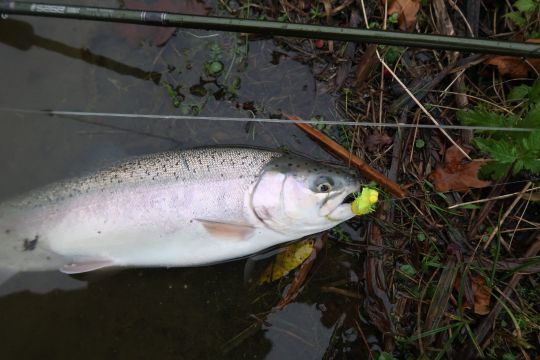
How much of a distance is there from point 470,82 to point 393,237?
1.22m

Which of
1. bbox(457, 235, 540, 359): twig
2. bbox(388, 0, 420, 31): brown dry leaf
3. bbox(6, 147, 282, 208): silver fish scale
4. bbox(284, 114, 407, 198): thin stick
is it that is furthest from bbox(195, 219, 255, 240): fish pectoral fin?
bbox(388, 0, 420, 31): brown dry leaf

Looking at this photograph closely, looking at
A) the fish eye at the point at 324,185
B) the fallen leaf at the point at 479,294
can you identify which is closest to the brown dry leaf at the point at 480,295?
the fallen leaf at the point at 479,294

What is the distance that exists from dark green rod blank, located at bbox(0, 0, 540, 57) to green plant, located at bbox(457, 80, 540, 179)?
0.36 m

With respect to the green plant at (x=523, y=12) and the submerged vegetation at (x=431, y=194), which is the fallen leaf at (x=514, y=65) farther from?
the green plant at (x=523, y=12)

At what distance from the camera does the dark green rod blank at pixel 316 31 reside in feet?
7.14

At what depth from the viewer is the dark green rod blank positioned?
85.7 inches

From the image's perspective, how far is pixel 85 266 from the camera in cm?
252

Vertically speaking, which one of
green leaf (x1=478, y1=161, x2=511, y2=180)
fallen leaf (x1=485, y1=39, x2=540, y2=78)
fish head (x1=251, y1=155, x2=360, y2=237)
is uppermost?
fallen leaf (x1=485, y1=39, x2=540, y2=78)

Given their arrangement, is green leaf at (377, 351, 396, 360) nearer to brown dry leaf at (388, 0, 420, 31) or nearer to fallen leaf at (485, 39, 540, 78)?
fallen leaf at (485, 39, 540, 78)

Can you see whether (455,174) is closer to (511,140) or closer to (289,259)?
(511,140)

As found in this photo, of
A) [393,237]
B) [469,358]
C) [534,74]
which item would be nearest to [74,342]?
[393,237]

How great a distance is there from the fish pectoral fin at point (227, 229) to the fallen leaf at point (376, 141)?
1.01 meters

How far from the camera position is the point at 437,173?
2.78 m

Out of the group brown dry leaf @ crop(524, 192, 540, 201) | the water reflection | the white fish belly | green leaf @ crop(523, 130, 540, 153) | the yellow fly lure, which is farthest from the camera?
the water reflection
